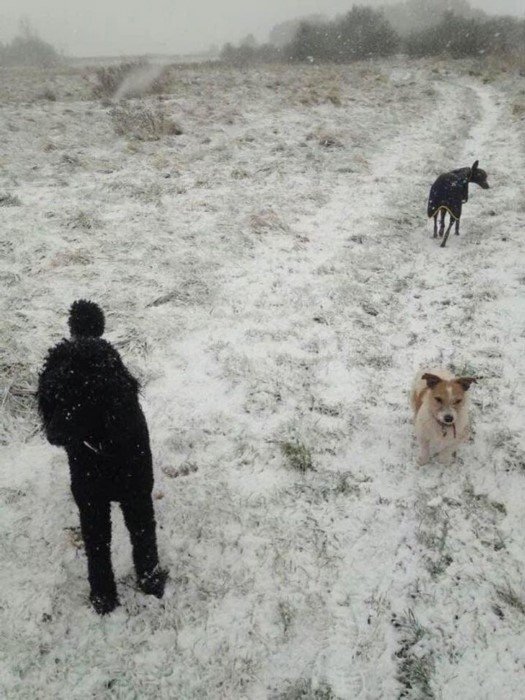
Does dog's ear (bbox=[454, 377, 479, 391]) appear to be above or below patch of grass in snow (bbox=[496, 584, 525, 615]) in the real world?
above

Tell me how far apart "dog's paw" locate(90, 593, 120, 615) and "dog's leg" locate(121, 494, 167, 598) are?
238mm

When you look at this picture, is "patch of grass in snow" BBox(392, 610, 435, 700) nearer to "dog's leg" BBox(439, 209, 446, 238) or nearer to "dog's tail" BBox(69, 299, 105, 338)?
"dog's tail" BBox(69, 299, 105, 338)

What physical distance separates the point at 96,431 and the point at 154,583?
1.47 m

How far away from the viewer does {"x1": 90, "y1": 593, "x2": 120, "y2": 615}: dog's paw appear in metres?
3.33

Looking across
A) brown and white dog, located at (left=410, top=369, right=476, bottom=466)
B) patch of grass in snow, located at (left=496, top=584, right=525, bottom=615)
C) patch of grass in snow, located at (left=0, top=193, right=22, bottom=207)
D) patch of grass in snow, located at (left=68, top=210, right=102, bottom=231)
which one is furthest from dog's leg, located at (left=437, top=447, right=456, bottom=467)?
patch of grass in snow, located at (left=0, top=193, right=22, bottom=207)

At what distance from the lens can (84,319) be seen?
3.25 meters

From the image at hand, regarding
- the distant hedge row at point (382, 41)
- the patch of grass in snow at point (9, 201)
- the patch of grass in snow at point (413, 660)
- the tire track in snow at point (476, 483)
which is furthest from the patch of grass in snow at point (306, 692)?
the distant hedge row at point (382, 41)

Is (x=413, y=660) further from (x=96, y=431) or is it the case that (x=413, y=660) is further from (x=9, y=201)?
(x=9, y=201)

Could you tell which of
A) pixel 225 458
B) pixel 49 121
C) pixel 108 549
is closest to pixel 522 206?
pixel 225 458

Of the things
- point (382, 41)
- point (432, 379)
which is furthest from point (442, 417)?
point (382, 41)

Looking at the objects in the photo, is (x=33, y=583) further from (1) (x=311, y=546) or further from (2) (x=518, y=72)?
(2) (x=518, y=72)

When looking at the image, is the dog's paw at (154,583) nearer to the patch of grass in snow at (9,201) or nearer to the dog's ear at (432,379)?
the dog's ear at (432,379)

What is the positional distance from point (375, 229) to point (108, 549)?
909cm

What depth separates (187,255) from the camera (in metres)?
8.74
